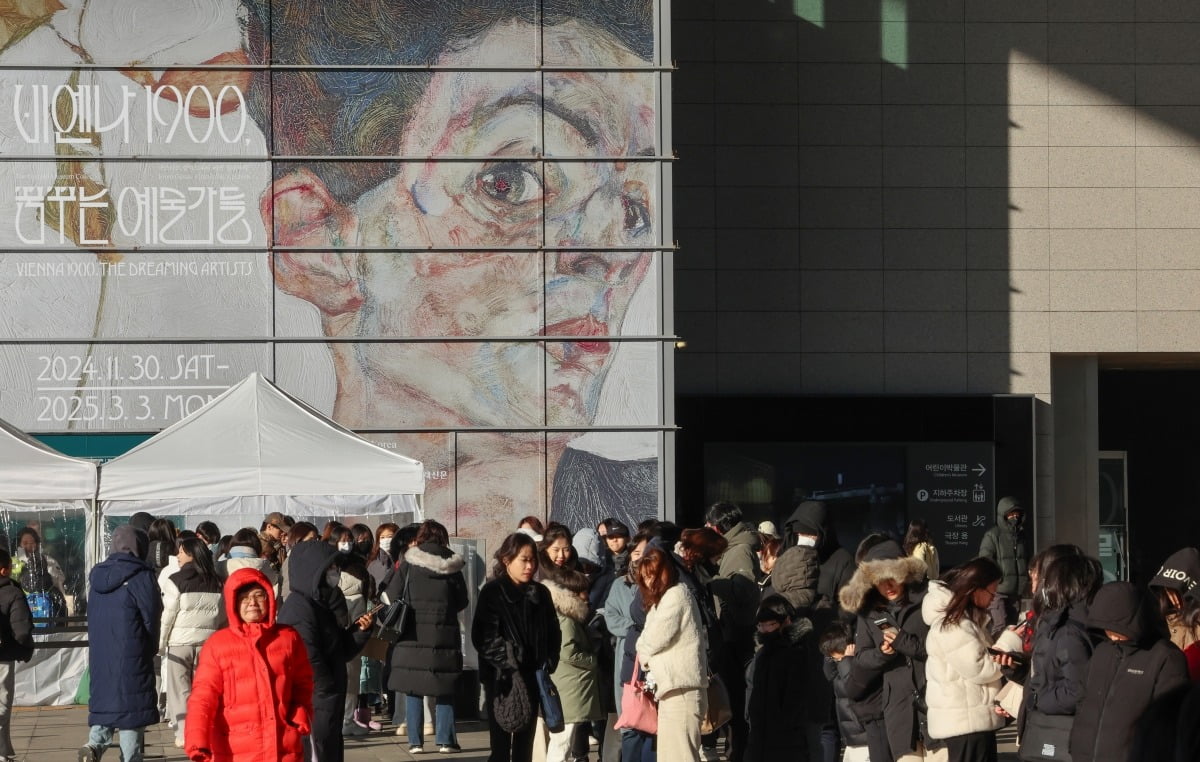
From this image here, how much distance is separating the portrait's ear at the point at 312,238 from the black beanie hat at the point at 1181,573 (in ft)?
39.8

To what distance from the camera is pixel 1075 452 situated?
1071 inches

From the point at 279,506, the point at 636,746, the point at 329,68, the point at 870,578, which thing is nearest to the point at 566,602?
the point at 636,746

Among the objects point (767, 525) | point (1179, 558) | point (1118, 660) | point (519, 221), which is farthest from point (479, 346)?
point (1118, 660)

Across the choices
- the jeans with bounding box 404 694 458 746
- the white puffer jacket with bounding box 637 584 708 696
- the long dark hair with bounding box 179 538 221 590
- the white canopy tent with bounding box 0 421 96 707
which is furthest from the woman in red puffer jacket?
the white canopy tent with bounding box 0 421 96 707

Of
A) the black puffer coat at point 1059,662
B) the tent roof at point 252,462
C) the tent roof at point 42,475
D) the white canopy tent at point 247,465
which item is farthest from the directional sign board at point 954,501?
the black puffer coat at point 1059,662

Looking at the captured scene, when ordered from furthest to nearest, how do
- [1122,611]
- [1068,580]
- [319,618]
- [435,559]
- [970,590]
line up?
[435,559] → [319,618] → [970,590] → [1068,580] → [1122,611]

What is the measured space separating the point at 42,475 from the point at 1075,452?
16919 mm

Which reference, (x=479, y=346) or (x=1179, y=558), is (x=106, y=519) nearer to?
(x=479, y=346)

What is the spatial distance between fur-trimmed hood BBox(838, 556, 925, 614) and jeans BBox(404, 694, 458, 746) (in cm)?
441

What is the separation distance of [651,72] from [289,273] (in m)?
4.80

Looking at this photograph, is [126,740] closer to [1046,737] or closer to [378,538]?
[378,538]

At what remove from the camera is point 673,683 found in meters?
10.6

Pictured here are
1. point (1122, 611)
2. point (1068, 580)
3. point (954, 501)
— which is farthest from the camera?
point (954, 501)

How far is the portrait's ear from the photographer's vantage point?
822 inches
